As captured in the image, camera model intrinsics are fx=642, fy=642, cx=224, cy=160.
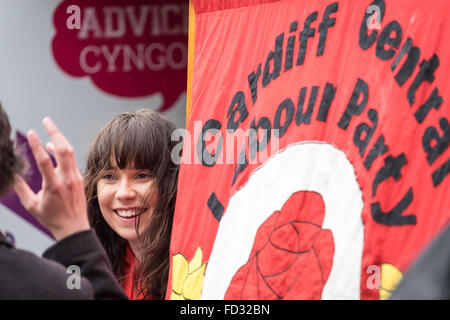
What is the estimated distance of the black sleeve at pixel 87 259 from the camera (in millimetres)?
1107

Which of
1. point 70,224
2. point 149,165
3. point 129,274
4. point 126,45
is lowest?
point 129,274

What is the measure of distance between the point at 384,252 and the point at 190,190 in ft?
2.70

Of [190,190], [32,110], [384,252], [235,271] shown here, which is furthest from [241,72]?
[32,110]

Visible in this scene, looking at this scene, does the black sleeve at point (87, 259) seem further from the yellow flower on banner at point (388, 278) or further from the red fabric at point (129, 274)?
the red fabric at point (129, 274)

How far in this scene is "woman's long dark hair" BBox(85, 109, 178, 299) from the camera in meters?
2.17

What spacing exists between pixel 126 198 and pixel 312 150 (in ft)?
2.38

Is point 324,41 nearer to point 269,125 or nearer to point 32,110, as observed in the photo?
point 269,125

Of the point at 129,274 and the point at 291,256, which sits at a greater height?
the point at 291,256

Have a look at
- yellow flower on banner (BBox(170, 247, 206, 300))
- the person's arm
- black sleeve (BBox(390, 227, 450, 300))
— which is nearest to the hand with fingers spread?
the person's arm

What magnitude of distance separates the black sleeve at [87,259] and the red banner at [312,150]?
643mm

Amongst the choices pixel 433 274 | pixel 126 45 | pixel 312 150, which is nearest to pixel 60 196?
pixel 433 274

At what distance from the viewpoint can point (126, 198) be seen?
2.15m

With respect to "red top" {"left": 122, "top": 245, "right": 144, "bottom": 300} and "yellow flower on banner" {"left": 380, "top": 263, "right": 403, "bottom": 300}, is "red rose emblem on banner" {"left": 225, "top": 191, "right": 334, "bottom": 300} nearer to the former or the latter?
"yellow flower on banner" {"left": 380, "top": 263, "right": 403, "bottom": 300}

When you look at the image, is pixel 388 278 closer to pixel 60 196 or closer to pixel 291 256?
pixel 291 256
